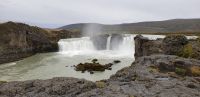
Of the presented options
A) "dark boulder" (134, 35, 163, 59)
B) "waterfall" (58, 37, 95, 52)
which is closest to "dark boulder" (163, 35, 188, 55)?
"dark boulder" (134, 35, 163, 59)

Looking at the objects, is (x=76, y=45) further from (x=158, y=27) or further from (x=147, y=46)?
(x=158, y=27)

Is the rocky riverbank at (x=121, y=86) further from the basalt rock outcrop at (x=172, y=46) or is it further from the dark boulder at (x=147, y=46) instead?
the dark boulder at (x=147, y=46)

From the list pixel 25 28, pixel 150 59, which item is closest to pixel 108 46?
pixel 25 28

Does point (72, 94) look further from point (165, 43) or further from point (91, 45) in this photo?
point (91, 45)

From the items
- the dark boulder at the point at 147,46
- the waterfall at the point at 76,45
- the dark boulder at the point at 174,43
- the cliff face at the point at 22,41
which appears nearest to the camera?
the dark boulder at the point at 174,43

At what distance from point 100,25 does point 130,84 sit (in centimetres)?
13087

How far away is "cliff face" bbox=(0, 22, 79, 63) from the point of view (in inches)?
1836

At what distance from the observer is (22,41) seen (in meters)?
51.1

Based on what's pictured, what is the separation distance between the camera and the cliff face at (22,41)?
153ft

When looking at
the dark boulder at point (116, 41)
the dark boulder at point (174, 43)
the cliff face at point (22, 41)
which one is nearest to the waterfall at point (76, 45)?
the cliff face at point (22, 41)

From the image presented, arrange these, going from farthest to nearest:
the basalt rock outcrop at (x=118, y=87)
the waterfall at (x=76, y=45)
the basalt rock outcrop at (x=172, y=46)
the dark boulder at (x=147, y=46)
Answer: the waterfall at (x=76, y=45) < the dark boulder at (x=147, y=46) < the basalt rock outcrop at (x=172, y=46) < the basalt rock outcrop at (x=118, y=87)

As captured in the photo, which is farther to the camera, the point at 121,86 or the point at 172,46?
the point at 172,46

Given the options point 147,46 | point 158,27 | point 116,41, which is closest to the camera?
point 147,46

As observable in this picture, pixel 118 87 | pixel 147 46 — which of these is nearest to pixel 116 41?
pixel 147 46
